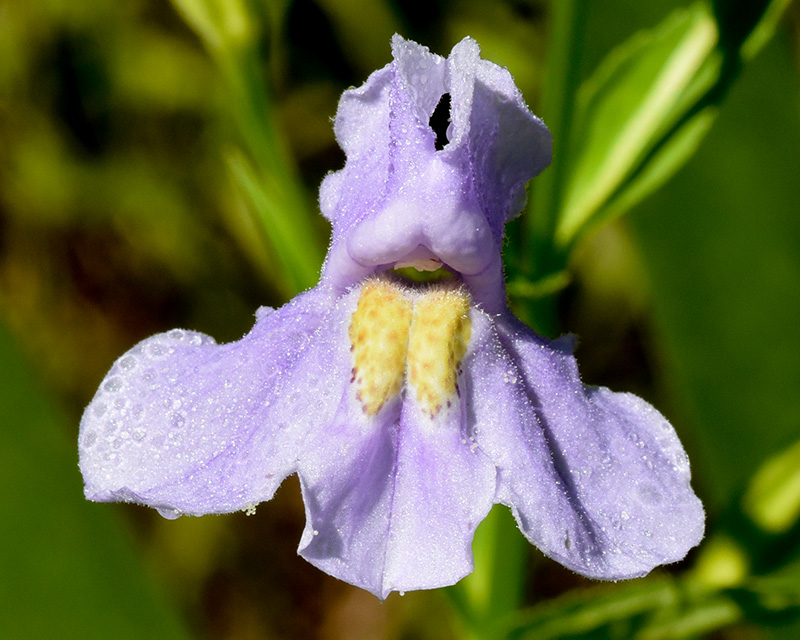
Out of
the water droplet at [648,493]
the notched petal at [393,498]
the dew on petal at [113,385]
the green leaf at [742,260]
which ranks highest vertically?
the dew on petal at [113,385]

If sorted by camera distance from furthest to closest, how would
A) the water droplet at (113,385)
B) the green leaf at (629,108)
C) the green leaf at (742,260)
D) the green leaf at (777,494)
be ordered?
the green leaf at (742,260) → the green leaf at (777,494) → the green leaf at (629,108) → the water droplet at (113,385)

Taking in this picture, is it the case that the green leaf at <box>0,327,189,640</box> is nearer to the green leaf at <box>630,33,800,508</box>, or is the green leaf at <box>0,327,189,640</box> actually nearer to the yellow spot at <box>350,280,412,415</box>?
the yellow spot at <box>350,280,412,415</box>

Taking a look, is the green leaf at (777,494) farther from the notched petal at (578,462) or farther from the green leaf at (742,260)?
the notched petal at (578,462)

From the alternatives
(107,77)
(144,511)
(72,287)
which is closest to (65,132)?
(107,77)

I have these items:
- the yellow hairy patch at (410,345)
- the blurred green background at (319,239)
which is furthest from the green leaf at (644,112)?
the yellow hairy patch at (410,345)

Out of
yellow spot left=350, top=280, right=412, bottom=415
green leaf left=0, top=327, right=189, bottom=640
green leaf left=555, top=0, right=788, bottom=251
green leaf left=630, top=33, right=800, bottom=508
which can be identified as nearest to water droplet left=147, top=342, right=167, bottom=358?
yellow spot left=350, top=280, right=412, bottom=415

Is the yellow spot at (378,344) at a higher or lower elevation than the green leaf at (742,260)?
higher

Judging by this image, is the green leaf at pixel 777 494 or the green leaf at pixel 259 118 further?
the green leaf at pixel 777 494

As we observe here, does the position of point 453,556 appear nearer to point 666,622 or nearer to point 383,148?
point 383,148

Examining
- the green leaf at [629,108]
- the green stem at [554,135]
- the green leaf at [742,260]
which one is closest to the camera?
the green stem at [554,135]
